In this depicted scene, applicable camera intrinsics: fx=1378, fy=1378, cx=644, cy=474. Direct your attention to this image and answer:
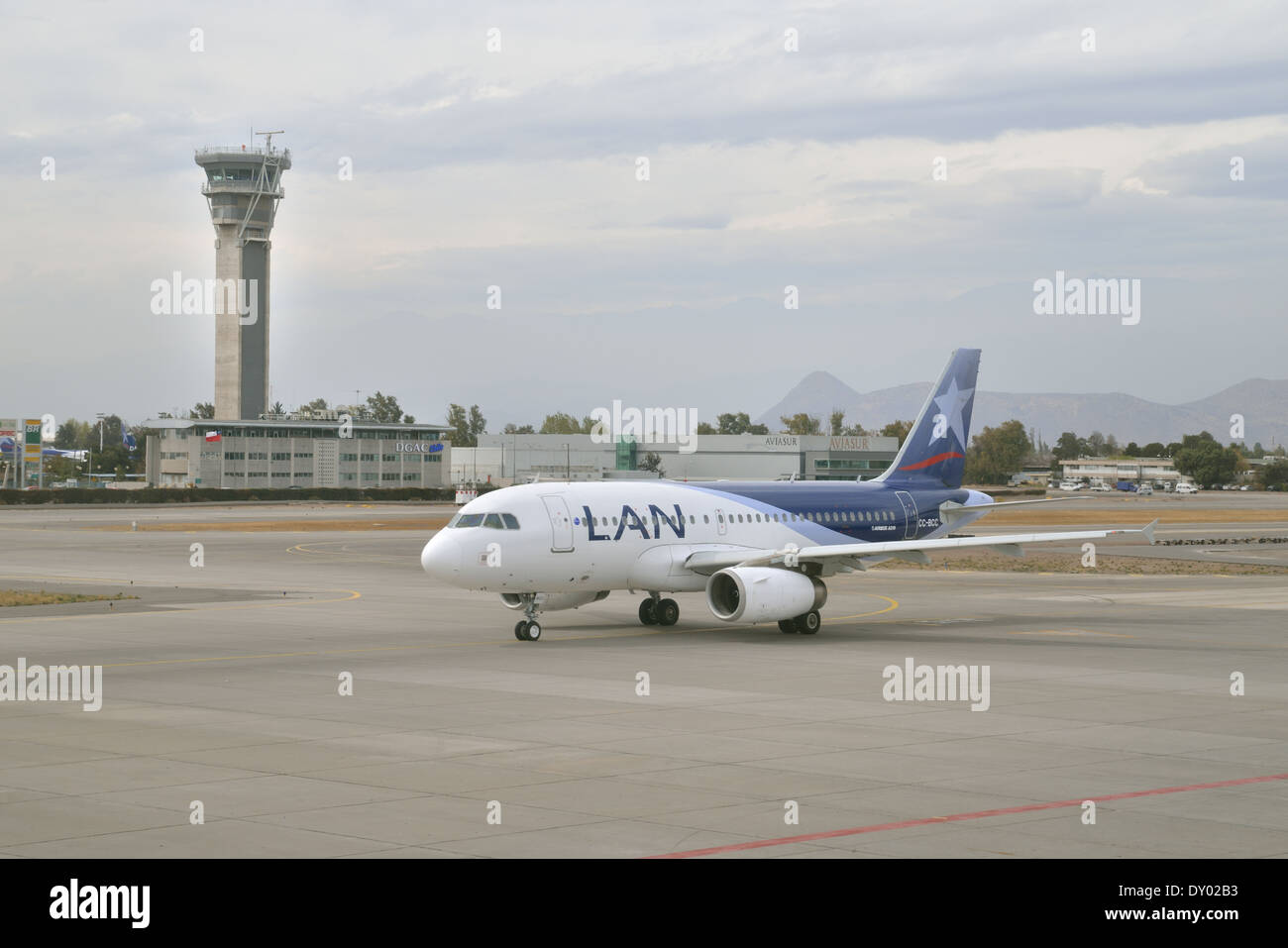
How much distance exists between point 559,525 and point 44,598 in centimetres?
1819

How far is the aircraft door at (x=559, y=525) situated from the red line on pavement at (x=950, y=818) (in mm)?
18476

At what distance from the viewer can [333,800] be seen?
15117 mm

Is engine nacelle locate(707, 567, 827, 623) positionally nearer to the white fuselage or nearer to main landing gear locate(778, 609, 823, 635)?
main landing gear locate(778, 609, 823, 635)

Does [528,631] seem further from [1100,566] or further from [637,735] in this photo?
[1100,566]

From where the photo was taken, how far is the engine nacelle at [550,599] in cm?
3328

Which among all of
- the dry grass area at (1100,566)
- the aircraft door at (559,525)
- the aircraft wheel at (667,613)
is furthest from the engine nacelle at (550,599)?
the dry grass area at (1100,566)

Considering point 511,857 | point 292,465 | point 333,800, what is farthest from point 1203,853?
point 292,465

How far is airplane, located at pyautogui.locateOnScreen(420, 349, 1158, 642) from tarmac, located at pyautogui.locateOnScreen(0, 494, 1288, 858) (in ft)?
4.11

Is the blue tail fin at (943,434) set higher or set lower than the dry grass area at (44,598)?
higher

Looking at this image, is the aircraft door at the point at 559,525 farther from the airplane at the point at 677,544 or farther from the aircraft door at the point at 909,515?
the aircraft door at the point at 909,515

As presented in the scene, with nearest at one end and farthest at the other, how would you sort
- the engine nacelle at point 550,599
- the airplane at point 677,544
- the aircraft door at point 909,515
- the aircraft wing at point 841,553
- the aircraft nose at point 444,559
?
1. the aircraft nose at point 444,559
2. the airplane at point 677,544
3. the engine nacelle at point 550,599
4. the aircraft wing at point 841,553
5. the aircraft door at point 909,515
